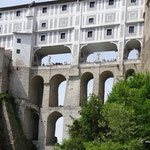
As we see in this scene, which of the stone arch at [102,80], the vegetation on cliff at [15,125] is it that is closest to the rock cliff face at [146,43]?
the stone arch at [102,80]

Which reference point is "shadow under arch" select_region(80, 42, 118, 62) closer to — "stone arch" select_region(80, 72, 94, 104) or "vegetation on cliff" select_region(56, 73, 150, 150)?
"stone arch" select_region(80, 72, 94, 104)

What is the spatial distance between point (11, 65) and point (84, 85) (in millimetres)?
11952

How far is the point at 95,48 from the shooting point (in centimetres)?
8106

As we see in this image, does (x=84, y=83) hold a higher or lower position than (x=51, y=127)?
higher

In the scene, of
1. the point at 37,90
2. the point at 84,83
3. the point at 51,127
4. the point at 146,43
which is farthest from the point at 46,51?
the point at 146,43

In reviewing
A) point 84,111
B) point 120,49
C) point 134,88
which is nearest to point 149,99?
point 134,88

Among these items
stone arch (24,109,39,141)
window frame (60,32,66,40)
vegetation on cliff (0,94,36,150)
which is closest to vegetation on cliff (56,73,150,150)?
vegetation on cliff (0,94,36,150)

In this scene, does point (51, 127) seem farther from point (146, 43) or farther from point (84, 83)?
point (146, 43)

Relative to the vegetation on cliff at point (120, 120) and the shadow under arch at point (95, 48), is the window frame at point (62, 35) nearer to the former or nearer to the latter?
the shadow under arch at point (95, 48)

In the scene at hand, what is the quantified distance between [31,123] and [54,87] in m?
6.74

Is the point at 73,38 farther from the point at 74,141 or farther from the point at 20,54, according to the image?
the point at 74,141

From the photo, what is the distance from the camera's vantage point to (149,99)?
51.0 m

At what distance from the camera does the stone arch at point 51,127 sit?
7788 centimetres

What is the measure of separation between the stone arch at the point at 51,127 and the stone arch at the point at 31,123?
3.10 metres
